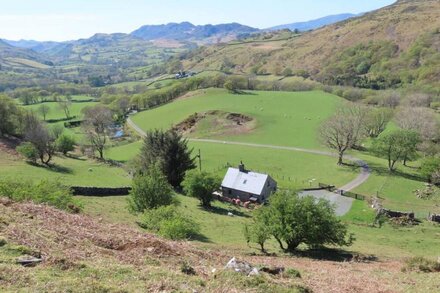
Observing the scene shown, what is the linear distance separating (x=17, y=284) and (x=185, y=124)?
110466 mm

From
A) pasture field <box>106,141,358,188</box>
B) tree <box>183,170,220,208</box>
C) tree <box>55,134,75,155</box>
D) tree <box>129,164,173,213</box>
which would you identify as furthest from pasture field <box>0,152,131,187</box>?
pasture field <box>106,141,358,188</box>

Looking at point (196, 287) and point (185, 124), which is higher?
point (196, 287)

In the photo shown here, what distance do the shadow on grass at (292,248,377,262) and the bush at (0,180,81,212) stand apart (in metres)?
18.3

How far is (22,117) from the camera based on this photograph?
83.8 meters

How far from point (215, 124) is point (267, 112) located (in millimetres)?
18581

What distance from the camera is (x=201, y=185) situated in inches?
2015

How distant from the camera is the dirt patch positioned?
11488 centimetres

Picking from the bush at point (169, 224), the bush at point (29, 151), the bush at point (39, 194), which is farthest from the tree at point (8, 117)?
the bush at point (169, 224)

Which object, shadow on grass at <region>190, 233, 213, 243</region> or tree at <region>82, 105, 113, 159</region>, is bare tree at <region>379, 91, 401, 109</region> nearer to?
tree at <region>82, 105, 113, 159</region>

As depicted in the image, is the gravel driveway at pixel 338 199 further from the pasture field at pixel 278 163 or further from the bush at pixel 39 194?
the bush at pixel 39 194

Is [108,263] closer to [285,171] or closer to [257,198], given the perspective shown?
[257,198]

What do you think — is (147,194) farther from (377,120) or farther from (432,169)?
(377,120)

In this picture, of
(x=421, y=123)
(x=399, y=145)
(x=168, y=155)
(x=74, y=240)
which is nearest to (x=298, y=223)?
(x=74, y=240)

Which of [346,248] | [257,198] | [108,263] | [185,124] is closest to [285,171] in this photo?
[257,198]
